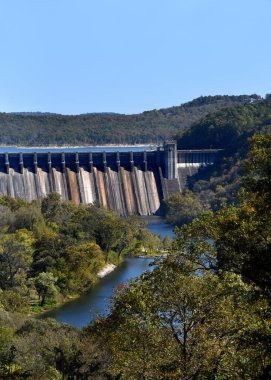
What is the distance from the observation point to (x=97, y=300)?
33.1 metres

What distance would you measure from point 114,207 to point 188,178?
44.4ft

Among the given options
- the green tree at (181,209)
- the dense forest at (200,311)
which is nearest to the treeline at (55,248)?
the dense forest at (200,311)

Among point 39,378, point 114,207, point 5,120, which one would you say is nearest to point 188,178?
point 114,207

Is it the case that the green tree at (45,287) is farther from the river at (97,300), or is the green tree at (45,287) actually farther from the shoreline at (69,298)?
the river at (97,300)

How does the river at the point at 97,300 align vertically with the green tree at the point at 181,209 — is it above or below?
above

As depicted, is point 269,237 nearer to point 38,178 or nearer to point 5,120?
point 38,178

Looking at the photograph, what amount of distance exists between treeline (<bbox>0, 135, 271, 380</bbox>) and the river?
11.2 metres

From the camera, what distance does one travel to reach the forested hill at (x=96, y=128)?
14462cm

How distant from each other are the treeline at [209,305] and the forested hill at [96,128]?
132m

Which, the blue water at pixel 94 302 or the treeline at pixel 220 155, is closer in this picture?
the blue water at pixel 94 302

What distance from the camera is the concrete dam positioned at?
60.7 meters

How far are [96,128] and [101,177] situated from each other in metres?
87.0

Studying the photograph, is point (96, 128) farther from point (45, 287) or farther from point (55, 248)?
point (45, 287)

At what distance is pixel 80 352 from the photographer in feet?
56.8
